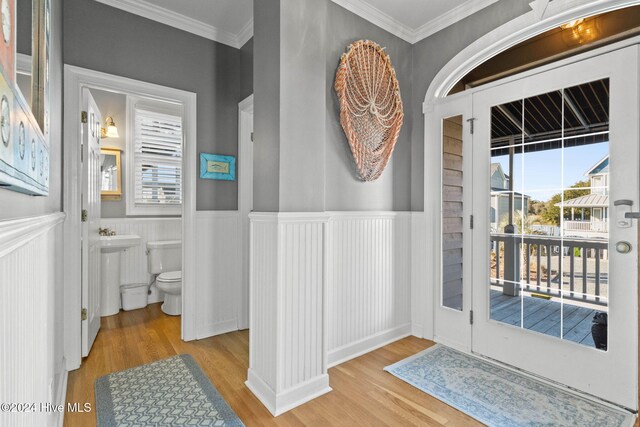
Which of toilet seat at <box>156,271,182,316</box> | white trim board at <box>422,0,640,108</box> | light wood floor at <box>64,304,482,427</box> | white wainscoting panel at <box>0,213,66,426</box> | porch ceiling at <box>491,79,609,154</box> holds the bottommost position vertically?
light wood floor at <box>64,304,482,427</box>

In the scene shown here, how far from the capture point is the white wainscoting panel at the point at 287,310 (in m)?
1.90

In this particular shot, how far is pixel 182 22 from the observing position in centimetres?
273

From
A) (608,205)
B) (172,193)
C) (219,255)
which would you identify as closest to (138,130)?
(172,193)

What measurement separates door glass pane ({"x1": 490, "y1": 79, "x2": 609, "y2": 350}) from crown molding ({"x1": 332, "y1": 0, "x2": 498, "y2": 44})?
0.86m

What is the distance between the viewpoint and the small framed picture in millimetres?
2867

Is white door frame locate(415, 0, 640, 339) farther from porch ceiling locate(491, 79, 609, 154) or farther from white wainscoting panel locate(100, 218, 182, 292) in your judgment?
white wainscoting panel locate(100, 218, 182, 292)

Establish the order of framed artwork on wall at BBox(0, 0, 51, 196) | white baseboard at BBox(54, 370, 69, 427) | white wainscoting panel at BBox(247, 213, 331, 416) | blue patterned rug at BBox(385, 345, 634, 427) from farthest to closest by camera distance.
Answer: white wainscoting panel at BBox(247, 213, 331, 416), blue patterned rug at BBox(385, 345, 634, 427), white baseboard at BBox(54, 370, 69, 427), framed artwork on wall at BBox(0, 0, 51, 196)

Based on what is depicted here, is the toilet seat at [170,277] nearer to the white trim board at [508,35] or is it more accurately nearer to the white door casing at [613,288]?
the white trim board at [508,35]

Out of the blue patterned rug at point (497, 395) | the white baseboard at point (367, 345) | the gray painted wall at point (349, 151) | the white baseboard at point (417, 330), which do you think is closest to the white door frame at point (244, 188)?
the gray painted wall at point (349, 151)

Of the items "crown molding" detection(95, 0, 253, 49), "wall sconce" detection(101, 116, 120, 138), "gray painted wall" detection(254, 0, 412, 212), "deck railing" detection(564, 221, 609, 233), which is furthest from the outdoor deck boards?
"wall sconce" detection(101, 116, 120, 138)


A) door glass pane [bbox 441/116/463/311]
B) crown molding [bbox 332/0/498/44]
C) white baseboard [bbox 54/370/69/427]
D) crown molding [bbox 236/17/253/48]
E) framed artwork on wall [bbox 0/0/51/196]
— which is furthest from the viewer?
crown molding [bbox 236/17/253/48]

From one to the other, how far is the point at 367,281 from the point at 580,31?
7.82ft

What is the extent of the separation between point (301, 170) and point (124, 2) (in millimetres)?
1973

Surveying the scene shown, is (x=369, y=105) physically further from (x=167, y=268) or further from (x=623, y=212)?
(x=167, y=268)
